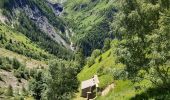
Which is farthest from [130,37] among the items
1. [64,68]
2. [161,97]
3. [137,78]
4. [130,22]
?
[64,68]

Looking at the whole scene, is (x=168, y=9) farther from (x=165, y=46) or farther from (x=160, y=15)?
(x=165, y=46)

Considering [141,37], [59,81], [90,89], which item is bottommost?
[141,37]

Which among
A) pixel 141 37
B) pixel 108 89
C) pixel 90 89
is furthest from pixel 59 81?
pixel 141 37

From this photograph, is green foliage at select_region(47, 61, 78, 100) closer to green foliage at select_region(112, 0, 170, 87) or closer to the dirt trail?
the dirt trail

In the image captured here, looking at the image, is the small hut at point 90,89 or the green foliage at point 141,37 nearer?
the green foliage at point 141,37

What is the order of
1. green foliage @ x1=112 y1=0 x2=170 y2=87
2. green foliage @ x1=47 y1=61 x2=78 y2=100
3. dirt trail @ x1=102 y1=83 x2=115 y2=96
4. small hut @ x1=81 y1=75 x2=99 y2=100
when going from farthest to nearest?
small hut @ x1=81 y1=75 x2=99 y2=100
dirt trail @ x1=102 y1=83 x2=115 y2=96
green foliage @ x1=47 y1=61 x2=78 y2=100
green foliage @ x1=112 y1=0 x2=170 y2=87

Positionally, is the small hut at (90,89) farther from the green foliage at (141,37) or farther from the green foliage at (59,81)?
the green foliage at (141,37)

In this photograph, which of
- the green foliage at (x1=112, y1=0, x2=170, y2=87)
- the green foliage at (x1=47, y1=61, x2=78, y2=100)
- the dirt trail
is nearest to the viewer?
the green foliage at (x1=112, y1=0, x2=170, y2=87)

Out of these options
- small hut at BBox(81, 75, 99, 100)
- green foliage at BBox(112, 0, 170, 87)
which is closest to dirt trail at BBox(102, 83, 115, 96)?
small hut at BBox(81, 75, 99, 100)

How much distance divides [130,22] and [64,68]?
61.3 metres

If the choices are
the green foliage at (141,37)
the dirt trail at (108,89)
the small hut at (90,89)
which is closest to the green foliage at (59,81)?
the dirt trail at (108,89)

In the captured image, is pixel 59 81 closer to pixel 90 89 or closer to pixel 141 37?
pixel 90 89

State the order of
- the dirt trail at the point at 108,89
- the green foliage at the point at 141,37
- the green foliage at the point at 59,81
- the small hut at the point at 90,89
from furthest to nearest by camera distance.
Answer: the small hut at the point at 90,89 < the dirt trail at the point at 108,89 < the green foliage at the point at 59,81 < the green foliage at the point at 141,37

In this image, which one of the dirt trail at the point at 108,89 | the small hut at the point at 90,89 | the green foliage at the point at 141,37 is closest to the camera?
the green foliage at the point at 141,37
